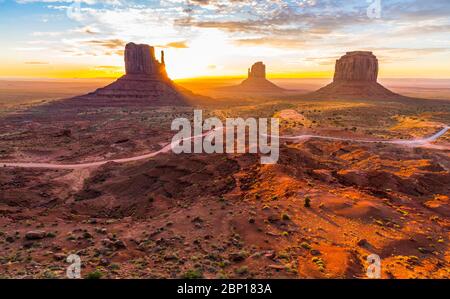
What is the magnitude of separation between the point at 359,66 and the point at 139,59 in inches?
4170

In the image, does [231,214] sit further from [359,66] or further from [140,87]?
[359,66]

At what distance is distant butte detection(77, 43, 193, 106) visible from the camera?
365 feet

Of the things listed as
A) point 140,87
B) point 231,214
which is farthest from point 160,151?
point 140,87

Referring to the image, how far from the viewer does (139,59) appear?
12431 cm

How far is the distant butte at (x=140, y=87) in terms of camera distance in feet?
365

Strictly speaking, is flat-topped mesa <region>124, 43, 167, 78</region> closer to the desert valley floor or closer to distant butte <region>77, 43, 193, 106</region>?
distant butte <region>77, 43, 193, 106</region>

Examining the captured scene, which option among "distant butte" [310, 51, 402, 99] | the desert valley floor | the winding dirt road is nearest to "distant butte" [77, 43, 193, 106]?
the desert valley floor

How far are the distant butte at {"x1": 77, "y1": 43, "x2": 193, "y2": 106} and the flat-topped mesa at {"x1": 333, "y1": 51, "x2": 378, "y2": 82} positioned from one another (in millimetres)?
85470

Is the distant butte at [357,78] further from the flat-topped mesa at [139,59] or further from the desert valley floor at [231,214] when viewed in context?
the desert valley floor at [231,214]

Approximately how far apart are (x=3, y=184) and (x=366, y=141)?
150 ft

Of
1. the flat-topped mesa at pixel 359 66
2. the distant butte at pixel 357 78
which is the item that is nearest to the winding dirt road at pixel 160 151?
the distant butte at pixel 357 78

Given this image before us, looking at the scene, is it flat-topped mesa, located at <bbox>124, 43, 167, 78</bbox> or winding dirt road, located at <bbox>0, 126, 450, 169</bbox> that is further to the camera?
flat-topped mesa, located at <bbox>124, 43, 167, 78</bbox>
